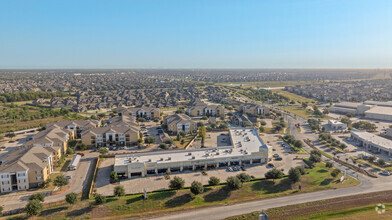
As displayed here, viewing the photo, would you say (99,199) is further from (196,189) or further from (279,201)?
(279,201)

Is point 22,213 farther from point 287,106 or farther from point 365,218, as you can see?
point 287,106

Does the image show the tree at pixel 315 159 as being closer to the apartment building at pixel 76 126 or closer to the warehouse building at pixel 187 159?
the warehouse building at pixel 187 159

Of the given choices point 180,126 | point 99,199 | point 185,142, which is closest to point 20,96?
point 180,126

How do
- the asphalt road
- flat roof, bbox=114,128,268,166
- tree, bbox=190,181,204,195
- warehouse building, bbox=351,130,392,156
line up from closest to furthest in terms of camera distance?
the asphalt road → tree, bbox=190,181,204,195 → flat roof, bbox=114,128,268,166 → warehouse building, bbox=351,130,392,156

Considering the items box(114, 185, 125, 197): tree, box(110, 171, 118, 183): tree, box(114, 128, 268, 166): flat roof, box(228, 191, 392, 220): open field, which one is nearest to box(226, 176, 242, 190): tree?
box(228, 191, 392, 220): open field

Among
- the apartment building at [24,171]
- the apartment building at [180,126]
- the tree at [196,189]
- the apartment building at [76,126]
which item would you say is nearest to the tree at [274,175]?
the tree at [196,189]

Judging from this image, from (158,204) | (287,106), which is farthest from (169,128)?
(287,106)

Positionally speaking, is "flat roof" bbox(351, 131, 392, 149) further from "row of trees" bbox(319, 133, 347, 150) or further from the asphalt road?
the asphalt road
